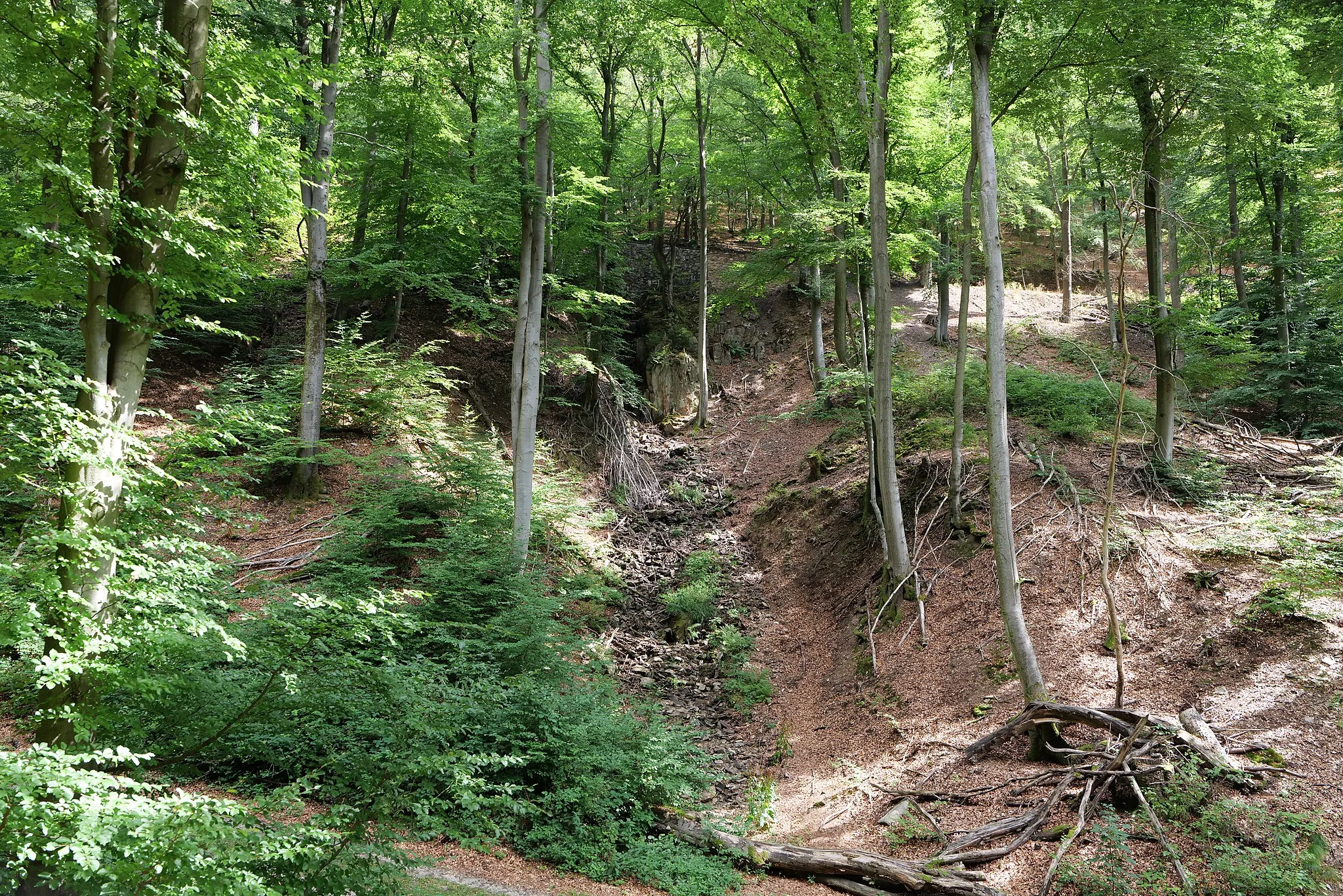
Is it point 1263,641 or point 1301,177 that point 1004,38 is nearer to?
point 1263,641

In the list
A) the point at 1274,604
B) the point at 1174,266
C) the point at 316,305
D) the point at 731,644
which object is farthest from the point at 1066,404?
the point at 316,305

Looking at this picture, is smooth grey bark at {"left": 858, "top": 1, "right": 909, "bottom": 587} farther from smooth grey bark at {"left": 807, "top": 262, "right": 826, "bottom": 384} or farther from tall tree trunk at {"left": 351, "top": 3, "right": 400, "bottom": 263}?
tall tree trunk at {"left": 351, "top": 3, "right": 400, "bottom": 263}

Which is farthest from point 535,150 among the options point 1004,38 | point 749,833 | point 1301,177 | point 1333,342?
point 1301,177

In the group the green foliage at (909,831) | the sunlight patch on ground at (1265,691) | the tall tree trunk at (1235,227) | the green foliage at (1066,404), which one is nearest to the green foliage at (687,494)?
the green foliage at (1066,404)

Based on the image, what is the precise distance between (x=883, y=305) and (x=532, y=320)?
5.28 meters

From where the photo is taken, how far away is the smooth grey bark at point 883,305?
31.8 feet

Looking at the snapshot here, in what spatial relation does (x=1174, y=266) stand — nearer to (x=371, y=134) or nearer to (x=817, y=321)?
A: (x=817, y=321)

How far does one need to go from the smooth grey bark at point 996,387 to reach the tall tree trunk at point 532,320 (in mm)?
6159

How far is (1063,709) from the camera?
6812 mm

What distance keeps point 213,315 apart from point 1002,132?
17.8 metres

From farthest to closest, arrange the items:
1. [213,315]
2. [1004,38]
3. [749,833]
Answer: [213,315] < [1004,38] < [749,833]

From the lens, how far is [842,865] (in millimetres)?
6152

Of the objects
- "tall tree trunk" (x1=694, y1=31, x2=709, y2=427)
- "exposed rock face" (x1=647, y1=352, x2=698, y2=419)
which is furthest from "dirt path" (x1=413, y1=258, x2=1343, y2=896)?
"exposed rock face" (x1=647, y1=352, x2=698, y2=419)

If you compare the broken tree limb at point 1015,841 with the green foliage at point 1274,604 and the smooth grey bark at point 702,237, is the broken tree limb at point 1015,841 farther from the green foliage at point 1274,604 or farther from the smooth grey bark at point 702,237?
the smooth grey bark at point 702,237
